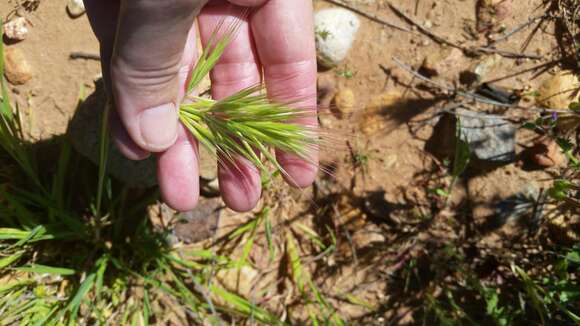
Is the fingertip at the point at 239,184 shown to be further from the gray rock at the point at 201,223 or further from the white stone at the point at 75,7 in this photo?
the white stone at the point at 75,7

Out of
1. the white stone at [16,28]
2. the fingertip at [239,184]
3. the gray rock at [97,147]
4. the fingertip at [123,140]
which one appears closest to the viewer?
the fingertip at [123,140]

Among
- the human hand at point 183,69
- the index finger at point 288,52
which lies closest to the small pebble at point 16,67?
the human hand at point 183,69

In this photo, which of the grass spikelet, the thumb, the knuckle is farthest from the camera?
the grass spikelet

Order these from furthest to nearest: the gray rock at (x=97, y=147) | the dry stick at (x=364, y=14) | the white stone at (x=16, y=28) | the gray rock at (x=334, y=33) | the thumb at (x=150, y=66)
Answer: the dry stick at (x=364, y=14)
the gray rock at (x=334, y=33)
the white stone at (x=16, y=28)
the gray rock at (x=97, y=147)
the thumb at (x=150, y=66)

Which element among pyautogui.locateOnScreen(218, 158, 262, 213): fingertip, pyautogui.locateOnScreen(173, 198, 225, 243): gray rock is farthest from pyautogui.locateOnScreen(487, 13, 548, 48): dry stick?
pyautogui.locateOnScreen(173, 198, 225, 243): gray rock

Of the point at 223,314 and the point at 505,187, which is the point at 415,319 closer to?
the point at 505,187

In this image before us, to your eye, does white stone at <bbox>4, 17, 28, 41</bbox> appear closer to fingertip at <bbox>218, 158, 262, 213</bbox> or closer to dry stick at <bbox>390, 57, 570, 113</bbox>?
fingertip at <bbox>218, 158, 262, 213</bbox>

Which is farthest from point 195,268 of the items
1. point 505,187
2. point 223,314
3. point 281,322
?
point 505,187
